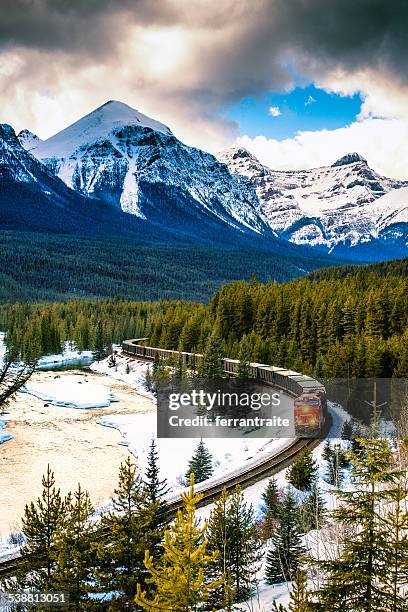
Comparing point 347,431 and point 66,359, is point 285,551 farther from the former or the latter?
point 66,359

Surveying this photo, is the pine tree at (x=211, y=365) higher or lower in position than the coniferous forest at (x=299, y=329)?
lower

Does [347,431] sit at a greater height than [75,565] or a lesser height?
lesser

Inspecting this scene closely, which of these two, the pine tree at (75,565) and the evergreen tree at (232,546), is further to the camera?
the evergreen tree at (232,546)

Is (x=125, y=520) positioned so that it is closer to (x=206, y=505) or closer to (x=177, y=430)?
(x=206, y=505)

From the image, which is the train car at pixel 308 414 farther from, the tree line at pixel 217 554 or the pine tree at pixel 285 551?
the pine tree at pixel 285 551

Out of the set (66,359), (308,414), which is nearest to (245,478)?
(308,414)

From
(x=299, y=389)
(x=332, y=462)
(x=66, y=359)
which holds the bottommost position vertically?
(x=66, y=359)

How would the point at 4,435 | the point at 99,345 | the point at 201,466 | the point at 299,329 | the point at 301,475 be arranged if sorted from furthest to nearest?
the point at 99,345 < the point at 299,329 < the point at 4,435 < the point at 201,466 < the point at 301,475

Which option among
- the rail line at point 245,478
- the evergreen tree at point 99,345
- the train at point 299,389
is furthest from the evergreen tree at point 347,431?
the evergreen tree at point 99,345
